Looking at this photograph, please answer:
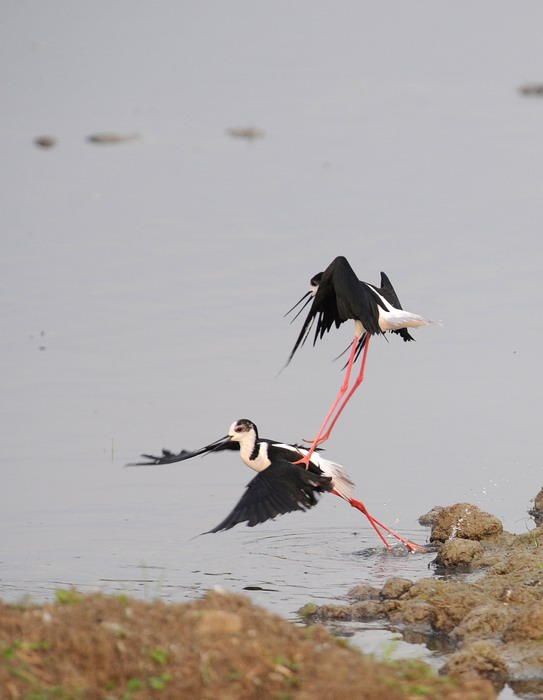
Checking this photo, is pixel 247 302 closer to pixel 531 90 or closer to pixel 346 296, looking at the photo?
pixel 346 296

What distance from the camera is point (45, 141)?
22953mm

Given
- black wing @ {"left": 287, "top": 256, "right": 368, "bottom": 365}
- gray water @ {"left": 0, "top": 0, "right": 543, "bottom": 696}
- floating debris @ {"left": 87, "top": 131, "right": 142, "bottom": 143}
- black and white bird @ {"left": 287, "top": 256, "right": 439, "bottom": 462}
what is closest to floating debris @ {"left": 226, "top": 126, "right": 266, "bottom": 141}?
gray water @ {"left": 0, "top": 0, "right": 543, "bottom": 696}

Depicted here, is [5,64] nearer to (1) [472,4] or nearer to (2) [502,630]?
(1) [472,4]

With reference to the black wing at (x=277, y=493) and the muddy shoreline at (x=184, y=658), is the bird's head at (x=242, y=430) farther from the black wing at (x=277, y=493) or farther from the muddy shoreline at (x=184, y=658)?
the muddy shoreline at (x=184, y=658)

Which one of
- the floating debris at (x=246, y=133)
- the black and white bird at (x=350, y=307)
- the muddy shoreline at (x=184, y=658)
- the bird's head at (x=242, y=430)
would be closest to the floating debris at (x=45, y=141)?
the floating debris at (x=246, y=133)

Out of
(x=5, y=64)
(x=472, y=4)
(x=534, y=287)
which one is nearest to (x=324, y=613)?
(x=534, y=287)

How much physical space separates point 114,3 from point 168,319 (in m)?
21.5

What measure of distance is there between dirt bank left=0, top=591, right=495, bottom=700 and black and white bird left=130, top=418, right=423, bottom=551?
241 centimetres

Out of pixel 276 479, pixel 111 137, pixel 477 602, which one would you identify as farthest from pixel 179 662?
pixel 111 137

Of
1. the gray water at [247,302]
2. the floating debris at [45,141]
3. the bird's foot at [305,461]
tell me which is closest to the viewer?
the bird's foot at [305,461]

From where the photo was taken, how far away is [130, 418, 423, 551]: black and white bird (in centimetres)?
859

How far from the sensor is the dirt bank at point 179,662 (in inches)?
206

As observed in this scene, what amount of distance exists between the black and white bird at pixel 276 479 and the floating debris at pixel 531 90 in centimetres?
1688

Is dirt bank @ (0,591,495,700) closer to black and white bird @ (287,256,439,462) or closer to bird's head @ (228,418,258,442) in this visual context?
black and white bird @ (287,256,439,462)
